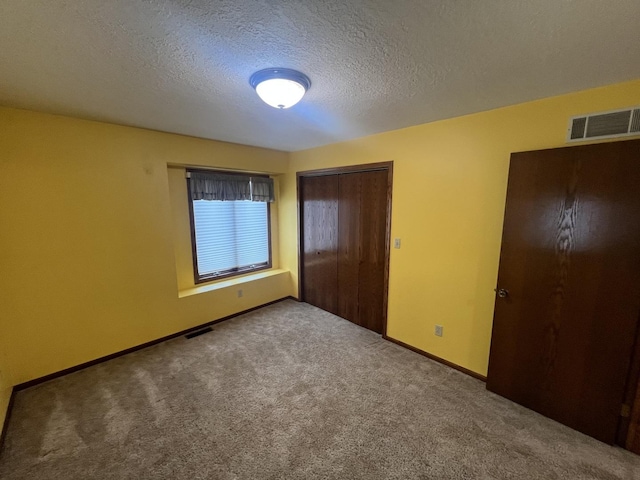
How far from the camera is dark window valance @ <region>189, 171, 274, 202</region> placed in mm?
3244

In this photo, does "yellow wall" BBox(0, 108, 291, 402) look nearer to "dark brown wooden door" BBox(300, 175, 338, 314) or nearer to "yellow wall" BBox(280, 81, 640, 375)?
"dark brown wooden door" BBox(300, 175, 338, 314)

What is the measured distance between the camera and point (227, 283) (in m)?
3.56

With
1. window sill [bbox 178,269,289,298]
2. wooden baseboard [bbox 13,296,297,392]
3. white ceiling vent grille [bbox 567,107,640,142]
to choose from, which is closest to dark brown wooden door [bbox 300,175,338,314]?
window sill [bbox 178,269,289,298]

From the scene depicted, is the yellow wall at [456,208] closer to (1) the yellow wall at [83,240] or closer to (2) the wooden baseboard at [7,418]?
(1) the yellow wall at [83,240]

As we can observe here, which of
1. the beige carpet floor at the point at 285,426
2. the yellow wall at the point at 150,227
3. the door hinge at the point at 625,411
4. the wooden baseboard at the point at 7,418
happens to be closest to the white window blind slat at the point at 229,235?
the yellow wall at the point at 150,227

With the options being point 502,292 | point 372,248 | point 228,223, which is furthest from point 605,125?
point 228,223

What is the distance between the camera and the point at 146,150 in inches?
105

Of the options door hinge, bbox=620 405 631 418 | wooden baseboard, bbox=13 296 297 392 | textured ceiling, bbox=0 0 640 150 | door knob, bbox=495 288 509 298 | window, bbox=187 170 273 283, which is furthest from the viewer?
window, bbox=187 170 273 283

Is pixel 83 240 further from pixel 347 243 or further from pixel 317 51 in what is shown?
pixel 347 243

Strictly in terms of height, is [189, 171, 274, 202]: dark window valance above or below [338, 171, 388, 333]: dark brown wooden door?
above

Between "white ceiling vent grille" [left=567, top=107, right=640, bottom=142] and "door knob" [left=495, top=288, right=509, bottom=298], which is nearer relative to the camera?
"white ceiling vent grille" [left=567, top=107, right=640, bottom=142]

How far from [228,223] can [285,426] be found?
268 centimetres

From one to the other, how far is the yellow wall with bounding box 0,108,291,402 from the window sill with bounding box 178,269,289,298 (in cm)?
12

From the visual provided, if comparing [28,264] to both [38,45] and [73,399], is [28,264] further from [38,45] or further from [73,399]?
[38,45]
